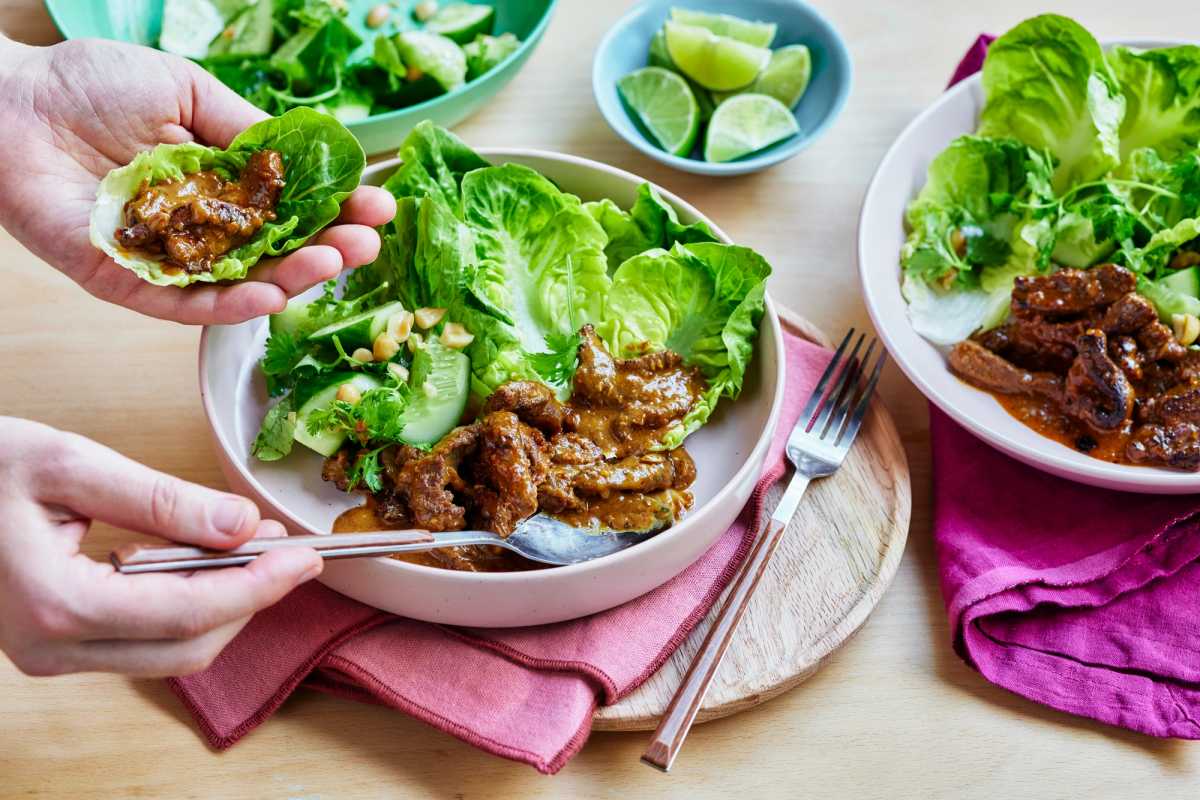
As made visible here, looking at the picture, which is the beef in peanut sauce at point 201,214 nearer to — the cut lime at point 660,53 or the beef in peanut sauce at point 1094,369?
the cut lime at point 660,53

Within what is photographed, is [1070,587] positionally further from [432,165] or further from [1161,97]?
[432,165]

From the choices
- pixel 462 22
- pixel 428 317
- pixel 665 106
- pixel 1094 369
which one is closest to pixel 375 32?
pixel 462 22

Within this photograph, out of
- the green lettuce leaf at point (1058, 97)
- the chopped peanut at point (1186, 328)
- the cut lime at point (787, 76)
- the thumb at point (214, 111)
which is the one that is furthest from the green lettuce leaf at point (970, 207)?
the thumb at point (214, 111)

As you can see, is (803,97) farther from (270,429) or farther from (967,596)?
(270,429)

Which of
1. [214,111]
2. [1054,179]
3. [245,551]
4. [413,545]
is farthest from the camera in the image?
[1054,179]

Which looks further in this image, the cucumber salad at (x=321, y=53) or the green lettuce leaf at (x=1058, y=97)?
the cucumber salad at (x=321, y=53)

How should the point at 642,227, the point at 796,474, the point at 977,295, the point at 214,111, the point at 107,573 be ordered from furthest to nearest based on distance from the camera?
the point at 977,295 < the point at 642,227 < the point at 214,111 < the point at 796,474 < the point at 107,573

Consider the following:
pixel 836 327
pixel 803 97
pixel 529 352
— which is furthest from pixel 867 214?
pixel 529 352
